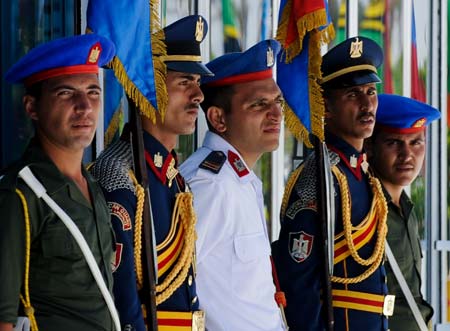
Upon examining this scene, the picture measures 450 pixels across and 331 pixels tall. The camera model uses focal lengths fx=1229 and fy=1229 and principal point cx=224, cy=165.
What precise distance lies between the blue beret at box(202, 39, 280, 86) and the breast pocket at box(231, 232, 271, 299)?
667 millimetres

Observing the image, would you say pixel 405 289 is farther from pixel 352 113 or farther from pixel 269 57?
pixel 269 57

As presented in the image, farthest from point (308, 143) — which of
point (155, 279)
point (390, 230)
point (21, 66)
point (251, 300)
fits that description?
point (21, 66)

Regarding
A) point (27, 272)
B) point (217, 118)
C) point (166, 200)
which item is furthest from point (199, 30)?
point (27, 272)

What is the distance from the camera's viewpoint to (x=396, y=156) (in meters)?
5.60

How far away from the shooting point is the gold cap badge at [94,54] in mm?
3752

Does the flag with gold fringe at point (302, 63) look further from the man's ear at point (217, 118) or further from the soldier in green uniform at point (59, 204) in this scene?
the soldier in green uniform at point (59, 204)

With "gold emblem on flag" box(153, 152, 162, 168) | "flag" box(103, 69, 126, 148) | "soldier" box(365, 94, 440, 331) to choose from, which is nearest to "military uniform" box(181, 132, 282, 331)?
"gold emblem on flag" box(153, 152, 162, 168)

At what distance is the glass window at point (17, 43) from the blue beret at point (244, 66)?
64cm

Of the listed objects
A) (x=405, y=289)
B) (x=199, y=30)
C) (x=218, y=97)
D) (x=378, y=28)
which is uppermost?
(x=378, y=28)

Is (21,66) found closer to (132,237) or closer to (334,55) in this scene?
(132,237)

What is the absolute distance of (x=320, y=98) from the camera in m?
5.12

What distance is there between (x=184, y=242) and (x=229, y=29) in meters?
2.06

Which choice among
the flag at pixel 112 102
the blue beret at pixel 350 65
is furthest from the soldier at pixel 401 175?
the flag at pixel 112 102

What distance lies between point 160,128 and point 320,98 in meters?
1.07
